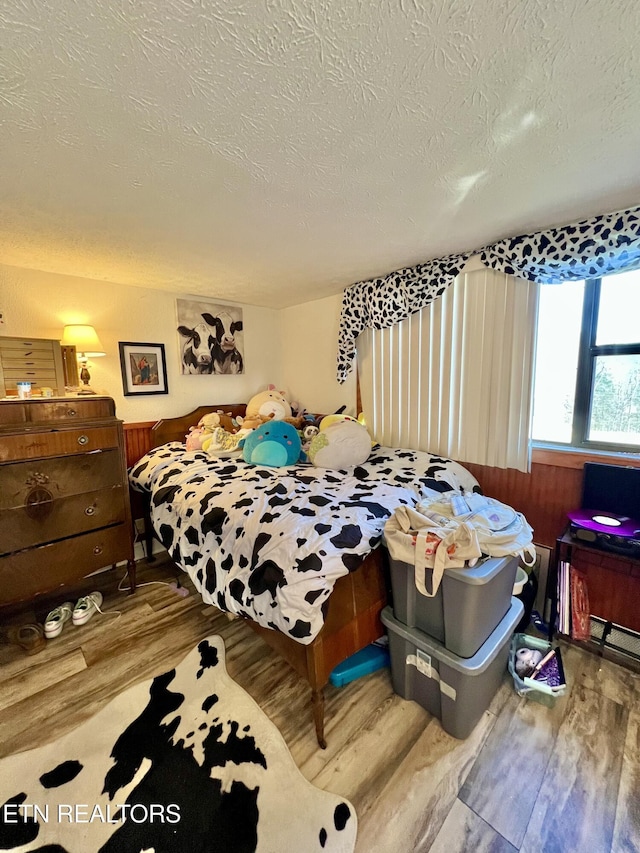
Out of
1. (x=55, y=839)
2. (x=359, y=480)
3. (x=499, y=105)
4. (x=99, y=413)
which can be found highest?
(x=499, y=105)

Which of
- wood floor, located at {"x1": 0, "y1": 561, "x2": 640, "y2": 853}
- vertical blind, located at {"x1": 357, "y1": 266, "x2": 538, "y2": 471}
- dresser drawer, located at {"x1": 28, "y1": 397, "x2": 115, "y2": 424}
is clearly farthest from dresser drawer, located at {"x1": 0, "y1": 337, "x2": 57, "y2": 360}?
vertical blind, located at {"x1": 357, "y1": 266, "x2": 538, "y2": 471}

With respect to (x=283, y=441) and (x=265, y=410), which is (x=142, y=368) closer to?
(x=265, y=410)

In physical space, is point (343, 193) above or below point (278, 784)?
above

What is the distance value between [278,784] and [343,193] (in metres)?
2.29

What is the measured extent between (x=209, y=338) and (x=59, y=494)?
1.83 metres

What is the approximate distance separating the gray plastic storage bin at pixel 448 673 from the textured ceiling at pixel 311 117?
1867 mm

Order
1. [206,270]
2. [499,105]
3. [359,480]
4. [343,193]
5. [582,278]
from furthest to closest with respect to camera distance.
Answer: [206,270], [359,480], [582,278], [343,193], [499,105]

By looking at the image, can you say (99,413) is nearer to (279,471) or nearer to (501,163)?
(279,471)

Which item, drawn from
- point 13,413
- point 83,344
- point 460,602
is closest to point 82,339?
point 83,344

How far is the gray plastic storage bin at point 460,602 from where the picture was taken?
124 centimetres

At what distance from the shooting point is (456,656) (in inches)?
51.0

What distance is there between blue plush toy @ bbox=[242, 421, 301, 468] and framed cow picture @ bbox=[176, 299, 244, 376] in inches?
42.6

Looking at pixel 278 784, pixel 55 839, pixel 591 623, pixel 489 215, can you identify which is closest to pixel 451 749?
pixel 278 784

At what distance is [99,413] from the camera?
2.10m
